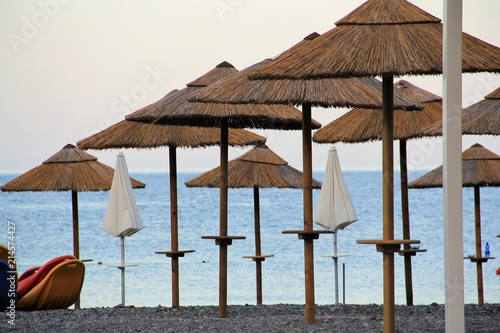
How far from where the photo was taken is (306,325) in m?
8.16

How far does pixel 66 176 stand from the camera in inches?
505

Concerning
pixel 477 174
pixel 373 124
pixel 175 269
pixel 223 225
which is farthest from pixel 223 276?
pixel 477 174

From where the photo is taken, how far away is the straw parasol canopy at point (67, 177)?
42.0 feet

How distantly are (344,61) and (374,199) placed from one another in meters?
46.7

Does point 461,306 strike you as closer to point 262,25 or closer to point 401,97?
point 401,97

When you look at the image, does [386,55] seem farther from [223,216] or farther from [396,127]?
[396,127]

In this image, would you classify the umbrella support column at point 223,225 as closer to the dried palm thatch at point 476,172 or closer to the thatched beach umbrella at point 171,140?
the thatched beach umbrella at point 171,140

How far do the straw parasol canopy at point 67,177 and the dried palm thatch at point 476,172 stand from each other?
5.00 metres

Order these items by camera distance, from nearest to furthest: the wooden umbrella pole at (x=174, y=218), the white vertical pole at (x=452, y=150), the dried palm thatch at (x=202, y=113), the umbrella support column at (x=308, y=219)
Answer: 1. the white vertical pole at (x=452, y=150)
2. the umbrella support column at (x=308, y=219)
3. the dried palm thatch at (x=202, y=113)
4. the wooden umbrella pole at (x=174, y=218)

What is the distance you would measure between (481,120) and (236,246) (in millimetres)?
26561

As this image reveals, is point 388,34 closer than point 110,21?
Yes

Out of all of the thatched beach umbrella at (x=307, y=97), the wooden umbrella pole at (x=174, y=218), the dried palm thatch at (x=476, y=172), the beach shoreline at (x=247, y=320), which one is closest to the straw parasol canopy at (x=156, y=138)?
Answer: the wooden umbrella pole at (x=174, y=218)

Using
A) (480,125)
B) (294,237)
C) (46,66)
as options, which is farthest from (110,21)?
(480,125)

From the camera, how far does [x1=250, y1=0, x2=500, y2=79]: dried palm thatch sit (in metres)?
6.32
